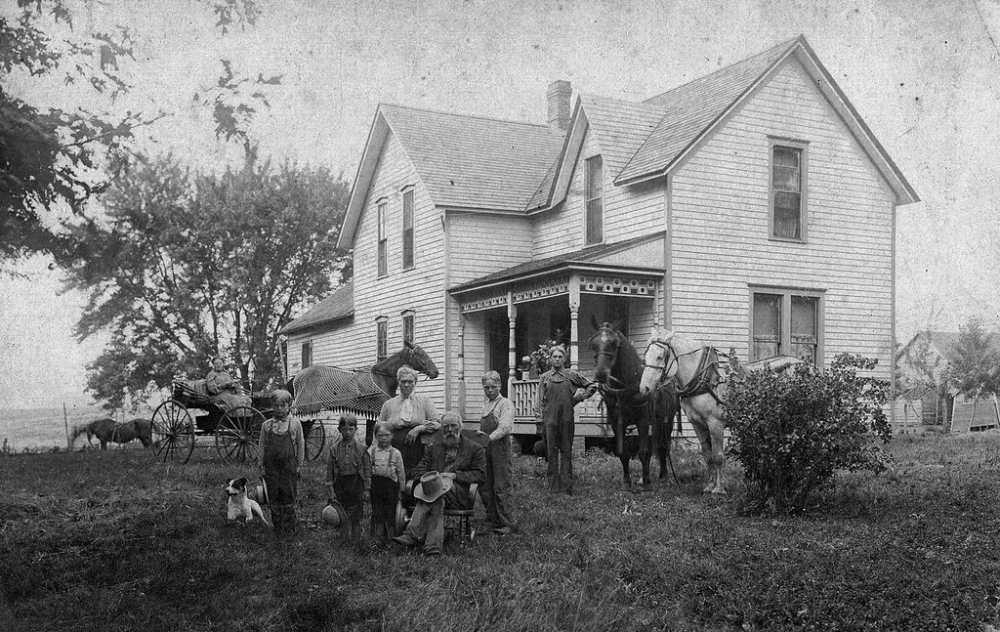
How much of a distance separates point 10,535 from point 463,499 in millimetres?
4593

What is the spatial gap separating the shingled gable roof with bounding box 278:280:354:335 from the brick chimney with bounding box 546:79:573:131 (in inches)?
310

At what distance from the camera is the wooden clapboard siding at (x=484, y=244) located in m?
24.3

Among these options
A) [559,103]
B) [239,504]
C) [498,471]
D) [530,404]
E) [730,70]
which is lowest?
[530,404]

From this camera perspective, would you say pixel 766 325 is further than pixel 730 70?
No

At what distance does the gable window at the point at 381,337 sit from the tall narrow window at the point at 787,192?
10815 mm

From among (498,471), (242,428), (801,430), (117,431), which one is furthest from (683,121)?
(117,431)

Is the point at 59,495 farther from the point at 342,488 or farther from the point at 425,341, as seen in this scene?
the point at 425,341

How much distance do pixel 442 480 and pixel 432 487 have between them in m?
0.12

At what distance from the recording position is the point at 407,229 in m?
26.2

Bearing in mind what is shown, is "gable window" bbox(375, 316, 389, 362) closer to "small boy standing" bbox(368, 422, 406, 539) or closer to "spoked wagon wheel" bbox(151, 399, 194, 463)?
"spoked wagon wheel" bbox(151, 399, 194, 463)

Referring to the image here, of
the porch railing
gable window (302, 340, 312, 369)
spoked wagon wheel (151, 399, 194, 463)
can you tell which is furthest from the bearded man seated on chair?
gable window (302, 340, 312, 369)

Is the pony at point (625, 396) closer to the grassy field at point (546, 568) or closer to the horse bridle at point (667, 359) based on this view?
the horse bridle at point (667, 359)

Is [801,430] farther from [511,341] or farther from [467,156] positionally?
[467,156]

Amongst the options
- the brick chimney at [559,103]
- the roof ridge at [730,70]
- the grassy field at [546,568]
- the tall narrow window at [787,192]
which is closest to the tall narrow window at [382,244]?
the brick chimney at [559,103]
